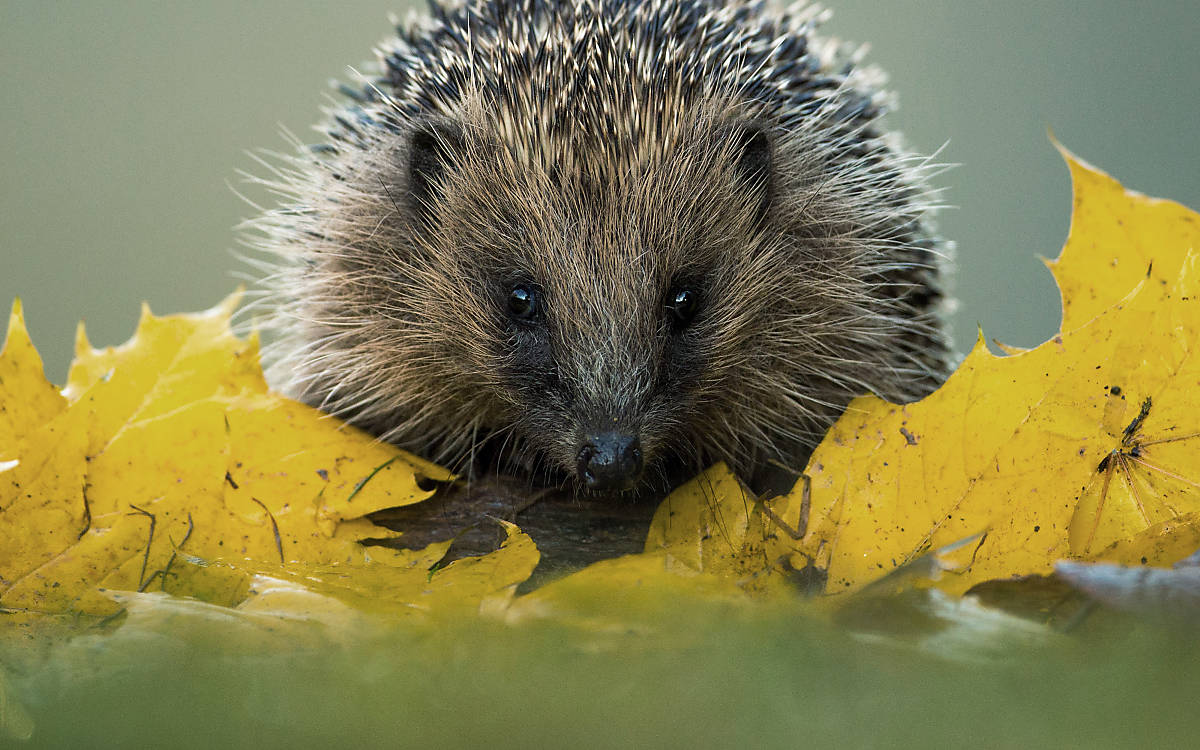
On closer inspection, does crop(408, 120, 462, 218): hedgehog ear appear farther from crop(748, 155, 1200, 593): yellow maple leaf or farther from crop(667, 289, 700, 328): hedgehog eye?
crop(748, 155, 1200, 593): yellow maple leaf

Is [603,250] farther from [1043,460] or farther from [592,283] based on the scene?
[1043,460]

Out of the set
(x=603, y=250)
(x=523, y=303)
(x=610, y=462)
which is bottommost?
(x=610, y=462)

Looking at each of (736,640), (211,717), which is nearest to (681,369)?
(736,640)

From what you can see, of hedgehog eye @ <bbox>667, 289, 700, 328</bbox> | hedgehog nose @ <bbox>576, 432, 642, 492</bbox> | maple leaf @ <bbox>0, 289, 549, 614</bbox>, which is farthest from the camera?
hedgehog eye @ <bbox>667, 289, 700, 328</bbox>

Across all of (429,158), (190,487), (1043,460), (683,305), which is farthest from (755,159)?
(190,487)

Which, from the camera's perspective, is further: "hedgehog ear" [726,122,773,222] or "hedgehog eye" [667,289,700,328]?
"hedgehog ear" [726,122,773,222]

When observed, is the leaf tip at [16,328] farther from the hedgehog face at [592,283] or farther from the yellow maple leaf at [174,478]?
the hedgehog face at [592,283]

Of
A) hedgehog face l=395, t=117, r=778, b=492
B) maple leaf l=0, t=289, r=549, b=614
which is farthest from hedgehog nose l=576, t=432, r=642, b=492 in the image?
maple leaf l=0, t=289, r=549, b=614

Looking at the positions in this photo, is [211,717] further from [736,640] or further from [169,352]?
[169,352]
